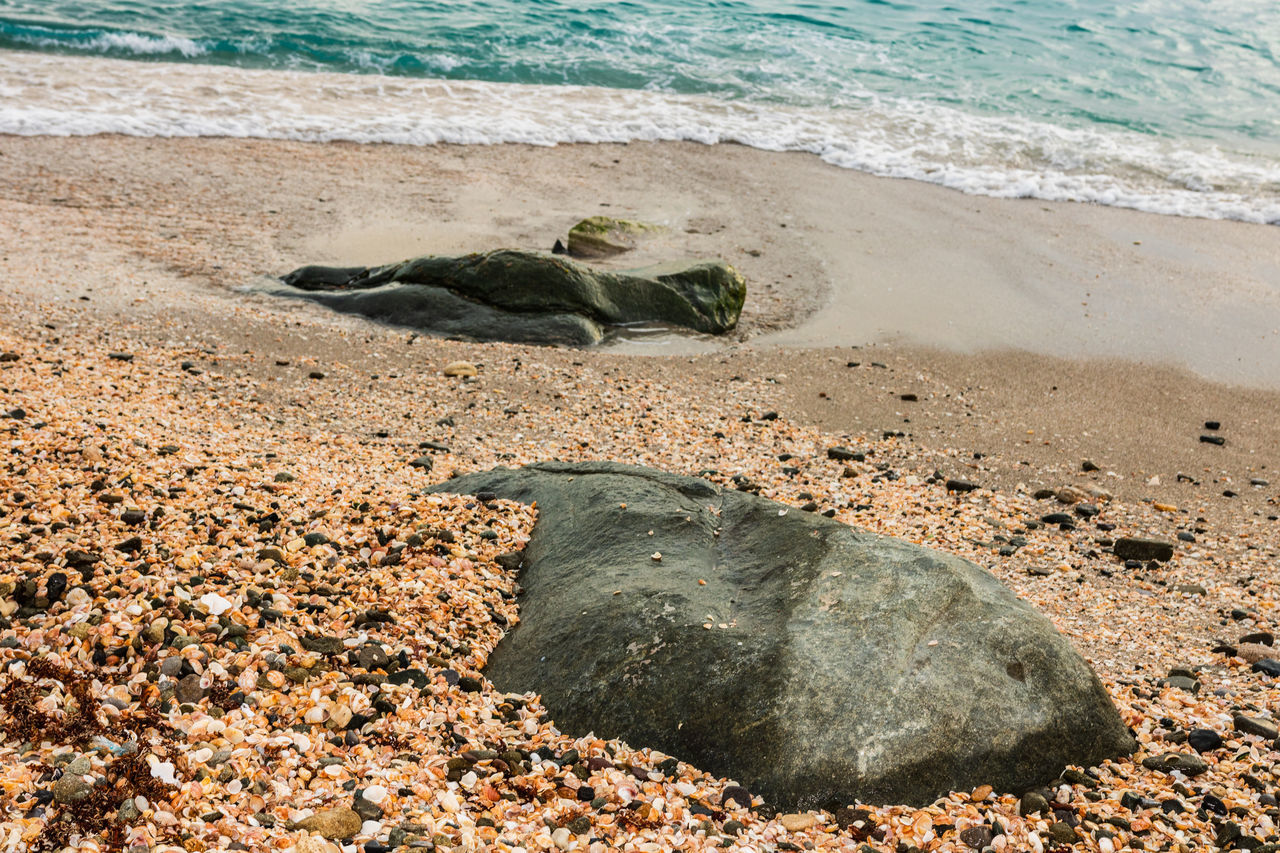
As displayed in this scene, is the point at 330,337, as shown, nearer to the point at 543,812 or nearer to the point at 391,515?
the point at 391,515

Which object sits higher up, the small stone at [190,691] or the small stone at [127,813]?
→ the small stone at [127,813]

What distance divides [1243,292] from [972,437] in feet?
14.0

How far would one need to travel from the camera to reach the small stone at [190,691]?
2672 mm

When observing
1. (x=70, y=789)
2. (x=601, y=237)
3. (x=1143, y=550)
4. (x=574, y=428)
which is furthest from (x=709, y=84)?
(x=70, y=789)

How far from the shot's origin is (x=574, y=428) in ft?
18.2

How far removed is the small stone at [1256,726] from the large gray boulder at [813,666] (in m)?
0.45

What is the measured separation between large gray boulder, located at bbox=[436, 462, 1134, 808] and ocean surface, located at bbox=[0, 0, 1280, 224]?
29.1 ft

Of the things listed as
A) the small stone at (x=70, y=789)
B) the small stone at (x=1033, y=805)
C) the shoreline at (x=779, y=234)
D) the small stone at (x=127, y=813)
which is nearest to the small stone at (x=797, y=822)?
the small stone at (x=1033, y=805)

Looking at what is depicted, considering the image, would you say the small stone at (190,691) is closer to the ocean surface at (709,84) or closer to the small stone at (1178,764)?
the small stone at (1178,764)

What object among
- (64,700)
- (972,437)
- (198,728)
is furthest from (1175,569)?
(64,700)

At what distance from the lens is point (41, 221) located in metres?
7.61

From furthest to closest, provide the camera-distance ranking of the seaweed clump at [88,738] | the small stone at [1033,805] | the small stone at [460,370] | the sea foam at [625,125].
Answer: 1. the sea foam at [625,125]
2. the small stone at [460,370]
3. the small stone at [1033,805]
4. the seaweed clump at [88,738]

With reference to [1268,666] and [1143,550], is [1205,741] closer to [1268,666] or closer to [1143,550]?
[1268,666]

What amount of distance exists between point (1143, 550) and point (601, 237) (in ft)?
17.3
